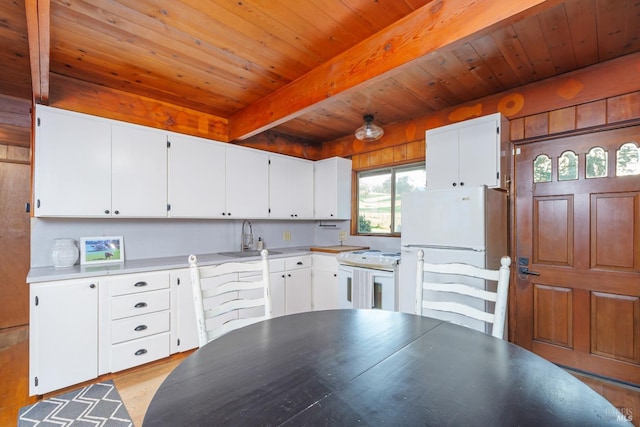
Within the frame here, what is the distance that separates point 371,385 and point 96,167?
267cm

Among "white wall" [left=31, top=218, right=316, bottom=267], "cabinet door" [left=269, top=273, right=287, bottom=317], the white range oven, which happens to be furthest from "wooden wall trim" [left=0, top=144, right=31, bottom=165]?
the white range oven

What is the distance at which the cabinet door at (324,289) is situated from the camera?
3.40m

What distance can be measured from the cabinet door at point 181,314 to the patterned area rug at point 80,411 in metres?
0.54

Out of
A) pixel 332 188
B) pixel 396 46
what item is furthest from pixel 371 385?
pixel 332 188

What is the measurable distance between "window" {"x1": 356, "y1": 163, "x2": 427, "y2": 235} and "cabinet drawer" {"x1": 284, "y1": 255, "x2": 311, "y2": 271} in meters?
0.85

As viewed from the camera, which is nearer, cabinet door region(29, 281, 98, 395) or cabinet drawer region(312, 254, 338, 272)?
cabinet door region(29, 281, 98, 395)

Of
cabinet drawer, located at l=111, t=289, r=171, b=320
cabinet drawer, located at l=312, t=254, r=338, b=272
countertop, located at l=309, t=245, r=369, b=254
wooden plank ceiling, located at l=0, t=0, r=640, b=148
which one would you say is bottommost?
cabinet drawer, located at l=111, t=289, r=171, b=320

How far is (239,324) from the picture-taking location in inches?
58.4

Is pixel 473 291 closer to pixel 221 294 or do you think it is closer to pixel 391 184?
pixel 221 294

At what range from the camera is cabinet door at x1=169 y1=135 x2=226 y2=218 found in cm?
283

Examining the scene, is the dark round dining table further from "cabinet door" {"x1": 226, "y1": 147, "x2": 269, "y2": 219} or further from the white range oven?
"cabinet door" {"x1": 226, "y1": 147, "x2": 269, "y2": 219}

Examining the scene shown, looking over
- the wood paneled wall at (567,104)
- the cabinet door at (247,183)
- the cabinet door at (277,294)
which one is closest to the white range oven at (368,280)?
the cabinet door at (277,294)

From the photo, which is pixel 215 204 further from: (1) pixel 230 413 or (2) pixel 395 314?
(1) pixel 230 413

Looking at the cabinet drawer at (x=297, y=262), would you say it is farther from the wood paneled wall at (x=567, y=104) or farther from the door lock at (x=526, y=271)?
the door lock at (x=526, y=271)
